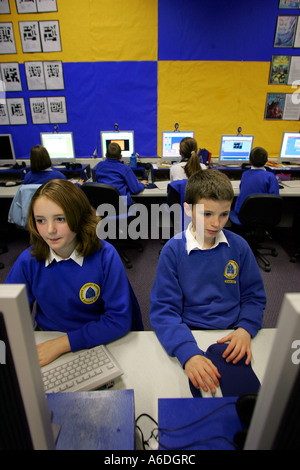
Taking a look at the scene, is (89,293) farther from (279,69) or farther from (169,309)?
(279,69)

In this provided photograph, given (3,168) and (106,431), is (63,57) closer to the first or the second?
(3,168)

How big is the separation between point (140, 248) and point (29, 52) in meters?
2.90

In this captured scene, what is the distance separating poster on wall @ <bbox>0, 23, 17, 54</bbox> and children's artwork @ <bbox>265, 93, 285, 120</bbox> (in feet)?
11.1

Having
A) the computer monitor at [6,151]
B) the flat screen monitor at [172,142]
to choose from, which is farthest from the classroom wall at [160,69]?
the computer monitor at [6,151]

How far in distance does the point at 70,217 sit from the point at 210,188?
20.3 inches

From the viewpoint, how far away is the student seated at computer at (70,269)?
96cm

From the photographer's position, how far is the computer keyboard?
0.75 meters

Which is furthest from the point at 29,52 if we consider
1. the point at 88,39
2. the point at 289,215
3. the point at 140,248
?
the point at 289,215

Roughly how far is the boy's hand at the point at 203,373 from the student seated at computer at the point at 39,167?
2.48 m

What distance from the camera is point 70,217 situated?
0.97m

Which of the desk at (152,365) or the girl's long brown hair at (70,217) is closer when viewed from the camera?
the desk at (152,365)

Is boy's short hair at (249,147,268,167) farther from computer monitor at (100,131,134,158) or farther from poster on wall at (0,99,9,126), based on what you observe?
poster on wall at (0,99,9,126)

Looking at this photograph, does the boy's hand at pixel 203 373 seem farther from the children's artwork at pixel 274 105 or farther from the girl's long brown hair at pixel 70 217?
the children's artwork at pixel 274 105
